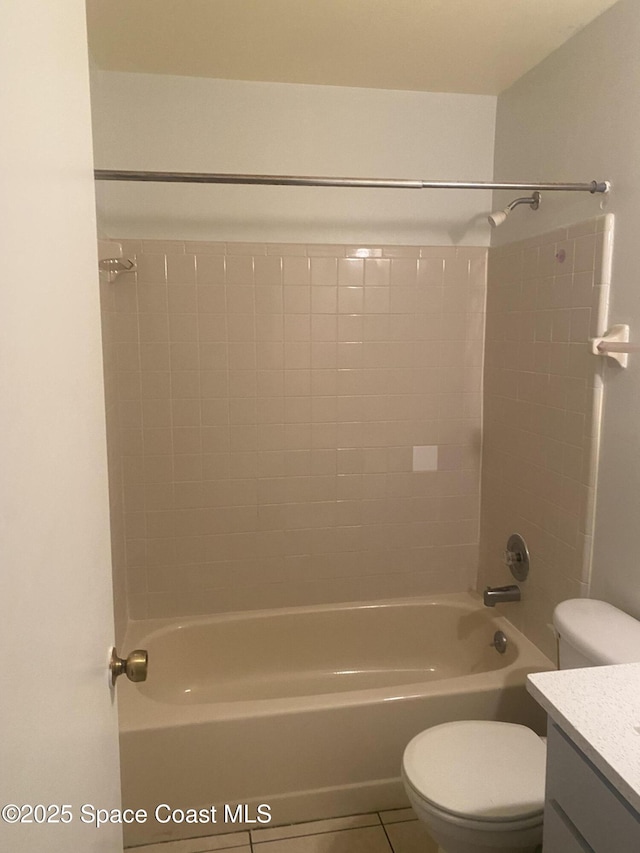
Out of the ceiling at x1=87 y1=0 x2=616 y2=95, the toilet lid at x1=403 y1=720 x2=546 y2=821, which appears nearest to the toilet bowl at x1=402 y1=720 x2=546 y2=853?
the toilet lid at x1=403 y1=720 x2=546 y2=821

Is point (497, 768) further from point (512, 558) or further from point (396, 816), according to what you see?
point (512, 558)

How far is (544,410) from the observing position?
211cm

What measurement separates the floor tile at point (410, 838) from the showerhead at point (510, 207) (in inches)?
73.1

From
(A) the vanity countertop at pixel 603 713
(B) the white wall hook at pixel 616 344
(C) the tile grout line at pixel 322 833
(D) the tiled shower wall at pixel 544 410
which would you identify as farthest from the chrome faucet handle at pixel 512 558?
(A) the vanity countertop at pixel 603 713

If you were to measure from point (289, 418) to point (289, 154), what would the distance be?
3.21ft

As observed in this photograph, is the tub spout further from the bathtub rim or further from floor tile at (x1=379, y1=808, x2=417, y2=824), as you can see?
floor tile at (x1=379, y1=808, x2=417, y2=824)

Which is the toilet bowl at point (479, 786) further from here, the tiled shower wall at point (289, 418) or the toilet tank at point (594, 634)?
the tiled shower wall at point (289, 418)

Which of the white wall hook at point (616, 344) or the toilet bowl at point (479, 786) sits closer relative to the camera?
the toilet bowl at point (479, 786)

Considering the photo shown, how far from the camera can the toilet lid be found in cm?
142

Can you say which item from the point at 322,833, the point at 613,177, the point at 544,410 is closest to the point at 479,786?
the point at 322,833

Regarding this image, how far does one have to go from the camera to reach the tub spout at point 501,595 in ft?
7.49

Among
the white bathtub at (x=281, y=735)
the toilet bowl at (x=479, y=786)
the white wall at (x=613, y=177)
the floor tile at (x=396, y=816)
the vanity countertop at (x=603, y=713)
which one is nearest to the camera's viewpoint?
the vanity countertop at (x=603, y=713)

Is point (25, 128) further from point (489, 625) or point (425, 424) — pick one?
point (489, 625)

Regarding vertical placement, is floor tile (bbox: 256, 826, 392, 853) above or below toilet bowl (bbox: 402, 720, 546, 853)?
below
